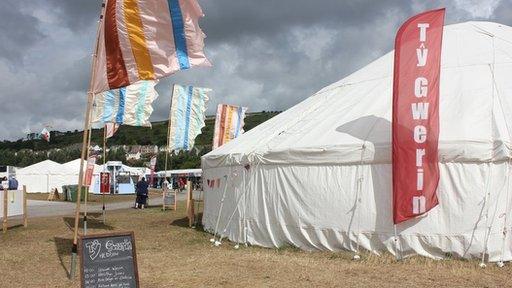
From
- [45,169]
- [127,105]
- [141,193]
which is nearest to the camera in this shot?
[127,105]

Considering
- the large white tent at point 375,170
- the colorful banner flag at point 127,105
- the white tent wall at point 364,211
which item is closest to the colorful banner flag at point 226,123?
the colorful banner flag at point 127,105

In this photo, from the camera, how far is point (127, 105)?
1814 cm

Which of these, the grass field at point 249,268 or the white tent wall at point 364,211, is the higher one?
the white tent wall at point 364,211

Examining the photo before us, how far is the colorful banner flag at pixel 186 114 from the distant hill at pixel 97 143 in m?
66.1

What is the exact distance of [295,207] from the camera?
10.9 meters

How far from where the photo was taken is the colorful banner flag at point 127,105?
1702 centimetres

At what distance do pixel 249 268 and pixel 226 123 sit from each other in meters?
12.7

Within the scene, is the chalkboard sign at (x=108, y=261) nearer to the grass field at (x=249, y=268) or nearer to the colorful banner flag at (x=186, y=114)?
the grass field at (x=249, y=268)

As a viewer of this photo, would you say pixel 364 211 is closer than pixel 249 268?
No

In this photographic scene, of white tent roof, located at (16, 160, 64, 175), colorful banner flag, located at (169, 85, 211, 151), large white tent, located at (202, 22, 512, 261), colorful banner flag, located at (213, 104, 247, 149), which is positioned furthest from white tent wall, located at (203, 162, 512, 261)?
white tent roof, located at (16, 160, 64, 175)

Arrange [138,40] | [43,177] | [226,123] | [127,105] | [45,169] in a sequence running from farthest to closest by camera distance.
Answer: [43,177]
[45,169]
[226,123]
[127,105]
[138,40]

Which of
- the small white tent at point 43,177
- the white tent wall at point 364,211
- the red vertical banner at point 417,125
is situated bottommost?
the small white tent at point 43,177

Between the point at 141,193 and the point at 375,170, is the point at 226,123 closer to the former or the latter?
the point at 141,193

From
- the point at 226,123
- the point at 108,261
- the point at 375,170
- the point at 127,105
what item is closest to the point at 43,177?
the point at 226,123
